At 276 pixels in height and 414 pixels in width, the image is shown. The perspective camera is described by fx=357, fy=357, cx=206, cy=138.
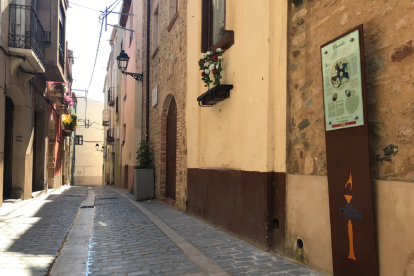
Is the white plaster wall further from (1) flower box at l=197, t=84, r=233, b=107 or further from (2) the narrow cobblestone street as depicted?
(1) flower box at l=197, t=84, r=233, b=107

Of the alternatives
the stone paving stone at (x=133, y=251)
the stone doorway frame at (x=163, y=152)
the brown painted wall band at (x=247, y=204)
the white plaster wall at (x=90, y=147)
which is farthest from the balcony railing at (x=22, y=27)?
the white plaster wall at (x=90, y=147)

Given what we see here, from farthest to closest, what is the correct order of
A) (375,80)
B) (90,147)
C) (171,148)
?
(90,147)
(171,148)
(375,80)

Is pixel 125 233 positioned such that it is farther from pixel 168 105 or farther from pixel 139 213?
pixel 168 105

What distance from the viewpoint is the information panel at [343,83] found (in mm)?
2975

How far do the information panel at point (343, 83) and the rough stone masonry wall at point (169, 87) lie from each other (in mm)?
4994

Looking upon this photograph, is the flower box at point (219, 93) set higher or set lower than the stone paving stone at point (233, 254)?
higher

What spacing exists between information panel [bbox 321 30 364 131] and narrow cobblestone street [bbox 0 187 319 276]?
1571 millimetres

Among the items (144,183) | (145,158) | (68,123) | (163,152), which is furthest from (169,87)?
(68,123)

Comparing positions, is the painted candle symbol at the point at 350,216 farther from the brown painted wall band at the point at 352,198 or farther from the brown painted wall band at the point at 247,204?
the brown painted wall band at the point at 247,204

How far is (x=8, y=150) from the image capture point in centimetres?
1038

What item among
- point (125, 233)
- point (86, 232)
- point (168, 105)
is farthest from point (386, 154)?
point (168, 105)

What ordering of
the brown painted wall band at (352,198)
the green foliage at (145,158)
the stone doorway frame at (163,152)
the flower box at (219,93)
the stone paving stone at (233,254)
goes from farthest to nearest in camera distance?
the green foliage at (145,158) → the stone doorway frame at (163,152) → the flower box at (219,93) → the stone paving stone at (233,254) → the brown painted wall band at (352,198)

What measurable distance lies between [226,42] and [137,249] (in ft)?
11.7

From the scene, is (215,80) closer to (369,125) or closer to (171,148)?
(369,125)
